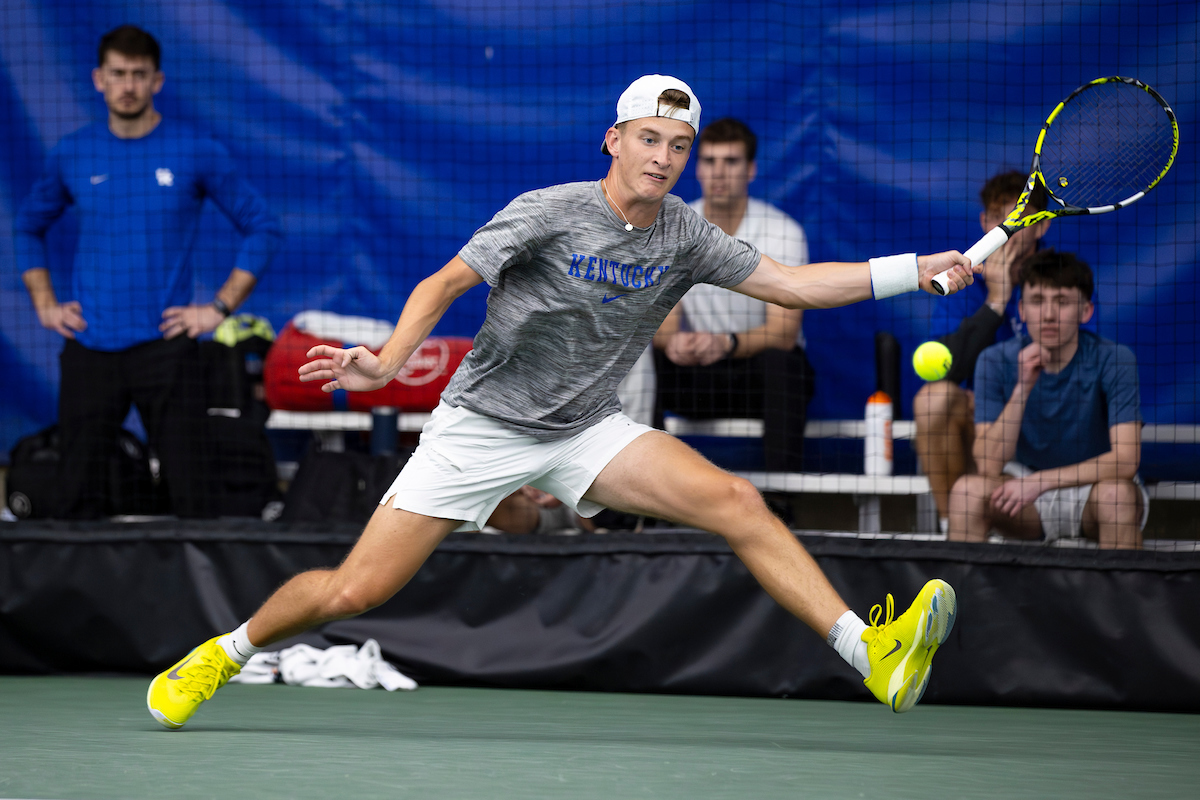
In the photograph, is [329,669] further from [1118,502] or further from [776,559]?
[1118,502]

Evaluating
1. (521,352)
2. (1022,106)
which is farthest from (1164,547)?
(521,352)

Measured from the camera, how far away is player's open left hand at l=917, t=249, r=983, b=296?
3.19m

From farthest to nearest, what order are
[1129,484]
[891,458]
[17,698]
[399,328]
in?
[891,458]
[1129,484]
[17,698]
[399,328]

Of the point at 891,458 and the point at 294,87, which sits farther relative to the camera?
the point at 294,87

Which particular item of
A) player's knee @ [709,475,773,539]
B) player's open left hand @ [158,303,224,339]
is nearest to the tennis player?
player's knee @ [709,475,773,539]

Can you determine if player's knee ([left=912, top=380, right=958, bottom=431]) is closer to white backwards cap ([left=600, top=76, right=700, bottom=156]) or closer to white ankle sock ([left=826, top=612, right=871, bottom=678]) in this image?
white ankle sock ([left=826, top=612, right=871, bottom=678])

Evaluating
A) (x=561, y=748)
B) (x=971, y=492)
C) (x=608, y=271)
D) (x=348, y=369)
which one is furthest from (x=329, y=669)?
(x=971, y=492)

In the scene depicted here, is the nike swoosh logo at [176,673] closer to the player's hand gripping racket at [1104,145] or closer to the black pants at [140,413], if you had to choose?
the black pants at [140,413]

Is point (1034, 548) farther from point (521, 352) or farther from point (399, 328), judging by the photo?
point (399, 328)

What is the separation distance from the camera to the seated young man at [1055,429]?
14.8ft

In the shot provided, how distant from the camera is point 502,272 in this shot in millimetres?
3316

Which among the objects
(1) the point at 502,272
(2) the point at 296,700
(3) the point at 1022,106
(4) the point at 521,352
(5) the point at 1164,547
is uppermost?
(3) the point at 1022,106

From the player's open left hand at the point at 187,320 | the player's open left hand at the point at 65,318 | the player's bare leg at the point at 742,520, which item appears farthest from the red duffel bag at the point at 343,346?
the player's bare leg at the point at 742,520

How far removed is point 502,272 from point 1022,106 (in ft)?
9.57
